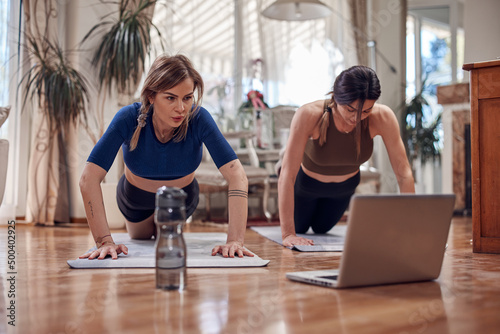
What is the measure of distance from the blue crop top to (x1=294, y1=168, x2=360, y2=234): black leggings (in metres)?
0.78

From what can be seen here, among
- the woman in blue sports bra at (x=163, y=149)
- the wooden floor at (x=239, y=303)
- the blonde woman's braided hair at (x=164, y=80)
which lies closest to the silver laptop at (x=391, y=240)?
the wooden floor at (x=239, y=303)

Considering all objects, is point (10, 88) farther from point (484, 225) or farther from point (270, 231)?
point (484, 225)

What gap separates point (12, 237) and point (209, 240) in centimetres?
106

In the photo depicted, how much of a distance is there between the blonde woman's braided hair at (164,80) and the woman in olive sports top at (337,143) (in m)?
0.61

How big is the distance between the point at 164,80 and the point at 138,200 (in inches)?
27.4

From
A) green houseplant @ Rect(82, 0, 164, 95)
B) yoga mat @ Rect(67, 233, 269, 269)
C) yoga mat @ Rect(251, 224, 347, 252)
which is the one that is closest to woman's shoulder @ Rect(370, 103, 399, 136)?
yoga mat @ Rect(251, 224, 347, 252)

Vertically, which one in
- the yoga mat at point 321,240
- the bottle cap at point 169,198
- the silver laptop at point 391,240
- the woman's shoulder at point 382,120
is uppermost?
the woman's shoulder at point 382,120

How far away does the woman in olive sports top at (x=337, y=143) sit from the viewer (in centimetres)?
214

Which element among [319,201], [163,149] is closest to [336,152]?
[319,201]

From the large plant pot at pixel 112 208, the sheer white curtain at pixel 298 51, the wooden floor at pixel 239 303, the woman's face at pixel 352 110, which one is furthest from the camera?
the sheer white curtain at pixel 298 51

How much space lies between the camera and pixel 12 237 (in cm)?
274

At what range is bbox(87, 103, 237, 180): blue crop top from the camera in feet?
6.12

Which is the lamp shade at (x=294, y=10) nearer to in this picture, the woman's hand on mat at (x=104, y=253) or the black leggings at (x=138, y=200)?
the black leggings at (x=138, y=200)

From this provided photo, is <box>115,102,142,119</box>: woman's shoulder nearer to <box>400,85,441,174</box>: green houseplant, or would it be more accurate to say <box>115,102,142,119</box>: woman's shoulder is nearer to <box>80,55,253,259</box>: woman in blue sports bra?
<box>80,55,253,259</box>: woman in blue sports bra
